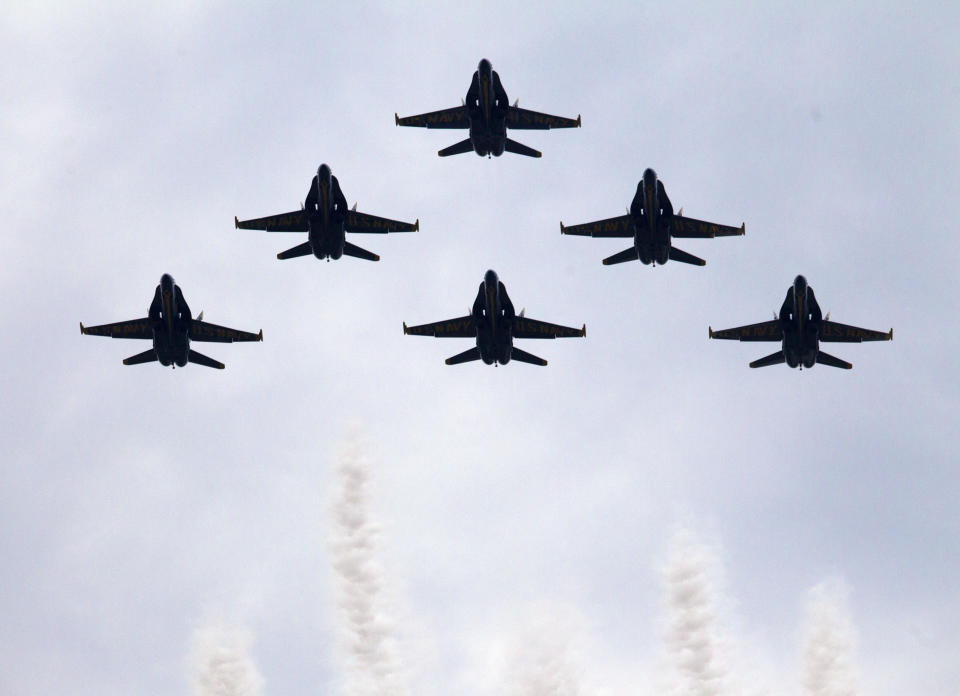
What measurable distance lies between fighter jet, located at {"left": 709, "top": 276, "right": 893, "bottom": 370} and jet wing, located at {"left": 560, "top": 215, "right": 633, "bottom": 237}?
14.0 meters

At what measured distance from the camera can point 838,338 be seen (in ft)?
402

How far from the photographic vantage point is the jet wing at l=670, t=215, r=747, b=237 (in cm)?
12644

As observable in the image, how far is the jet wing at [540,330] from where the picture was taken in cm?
12219

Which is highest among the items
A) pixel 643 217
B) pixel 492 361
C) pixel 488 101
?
pixel 488 101

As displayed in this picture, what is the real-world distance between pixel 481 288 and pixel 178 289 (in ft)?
81.8

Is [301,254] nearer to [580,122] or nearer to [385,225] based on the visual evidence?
[385,225]

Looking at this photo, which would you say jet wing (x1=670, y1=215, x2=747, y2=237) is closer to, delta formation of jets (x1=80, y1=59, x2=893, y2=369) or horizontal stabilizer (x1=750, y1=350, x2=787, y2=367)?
delta formation of jets (x1=80, y1=59, x2=893, y2=369)

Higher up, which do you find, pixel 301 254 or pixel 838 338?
pixel 301 254

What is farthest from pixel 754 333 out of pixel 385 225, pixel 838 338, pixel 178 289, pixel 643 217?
pixel 178 289

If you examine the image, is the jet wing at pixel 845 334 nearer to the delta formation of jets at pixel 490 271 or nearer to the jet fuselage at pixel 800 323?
the delta formation of jets at pixel 490 271

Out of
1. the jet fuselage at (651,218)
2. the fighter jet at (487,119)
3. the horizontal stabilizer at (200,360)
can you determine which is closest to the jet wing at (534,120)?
the fighter jet at (487,119)

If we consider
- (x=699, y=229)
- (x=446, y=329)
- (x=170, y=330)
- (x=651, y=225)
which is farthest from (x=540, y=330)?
(x=170, y=330)

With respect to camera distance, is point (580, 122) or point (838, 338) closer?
point (838, 338)

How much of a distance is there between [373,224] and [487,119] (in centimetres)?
1381
